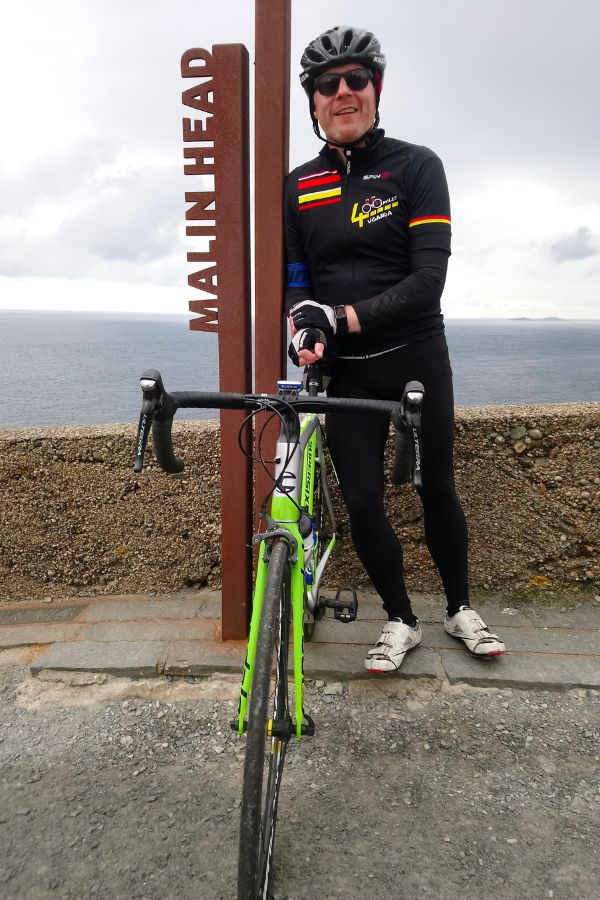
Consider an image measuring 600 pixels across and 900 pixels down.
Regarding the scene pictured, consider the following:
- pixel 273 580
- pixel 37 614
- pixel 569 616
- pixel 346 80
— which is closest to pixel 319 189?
pixel 346 80

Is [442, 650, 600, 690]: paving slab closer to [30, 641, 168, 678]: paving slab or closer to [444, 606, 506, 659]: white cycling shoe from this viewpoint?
[444, 606, 506, 659]: white cycling shoe

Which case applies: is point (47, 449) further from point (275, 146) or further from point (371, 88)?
point (371, 88)

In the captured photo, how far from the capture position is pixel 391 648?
2.81 metres

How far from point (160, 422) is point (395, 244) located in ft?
3.87

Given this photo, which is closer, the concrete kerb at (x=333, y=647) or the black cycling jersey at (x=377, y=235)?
the black cycling jersey at (x=377, y=235)

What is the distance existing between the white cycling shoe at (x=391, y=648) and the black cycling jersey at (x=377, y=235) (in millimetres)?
1179

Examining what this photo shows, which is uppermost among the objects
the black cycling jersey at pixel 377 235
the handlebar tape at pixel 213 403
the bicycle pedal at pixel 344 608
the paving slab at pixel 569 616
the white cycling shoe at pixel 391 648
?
the black cycling jersey at pixel 377 235

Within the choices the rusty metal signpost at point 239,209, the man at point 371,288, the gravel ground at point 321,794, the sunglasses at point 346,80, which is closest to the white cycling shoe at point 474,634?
the man at point 371,288

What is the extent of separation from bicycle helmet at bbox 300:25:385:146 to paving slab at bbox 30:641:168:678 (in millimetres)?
2462

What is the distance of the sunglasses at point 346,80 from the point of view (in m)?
2.44

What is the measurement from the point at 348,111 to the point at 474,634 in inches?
85.8

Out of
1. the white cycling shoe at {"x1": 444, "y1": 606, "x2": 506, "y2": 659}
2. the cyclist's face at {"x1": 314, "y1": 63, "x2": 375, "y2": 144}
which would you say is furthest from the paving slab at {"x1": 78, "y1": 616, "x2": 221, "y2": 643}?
the cyclist's face at {"x1": 314, "y1": 63, "x2": 375, "y2": 144}

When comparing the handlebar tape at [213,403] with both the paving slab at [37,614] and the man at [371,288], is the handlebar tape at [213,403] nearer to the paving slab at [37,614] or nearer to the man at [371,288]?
the man at [371,288]

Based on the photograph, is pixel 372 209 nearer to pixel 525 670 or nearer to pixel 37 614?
pixel 525 670
